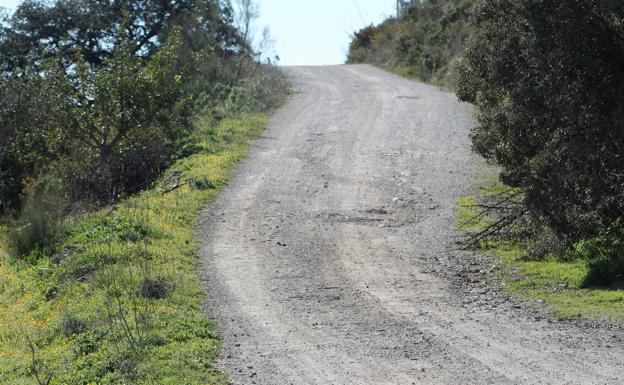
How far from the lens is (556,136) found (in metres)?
12.0

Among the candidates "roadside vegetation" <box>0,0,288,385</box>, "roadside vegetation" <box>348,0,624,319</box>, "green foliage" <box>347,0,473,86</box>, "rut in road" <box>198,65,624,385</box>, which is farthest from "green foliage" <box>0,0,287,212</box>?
"green foliage" <box>347,0,473,86</box>

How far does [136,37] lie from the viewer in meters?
35.4

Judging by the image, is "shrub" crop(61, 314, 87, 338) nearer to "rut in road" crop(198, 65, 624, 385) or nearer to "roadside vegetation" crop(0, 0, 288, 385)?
"roadside vegetation" crop(0, 0, 288, 385)

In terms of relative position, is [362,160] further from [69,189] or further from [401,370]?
[401,370]

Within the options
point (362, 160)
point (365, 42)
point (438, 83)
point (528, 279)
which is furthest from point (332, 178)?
point (365, 42)

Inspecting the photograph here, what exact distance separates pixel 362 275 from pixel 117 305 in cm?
388

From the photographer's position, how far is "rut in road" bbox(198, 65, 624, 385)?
8789 mm

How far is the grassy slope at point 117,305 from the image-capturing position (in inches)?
352

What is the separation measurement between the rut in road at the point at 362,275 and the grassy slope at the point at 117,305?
40 cm

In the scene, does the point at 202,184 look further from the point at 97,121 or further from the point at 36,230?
the point at 36,230

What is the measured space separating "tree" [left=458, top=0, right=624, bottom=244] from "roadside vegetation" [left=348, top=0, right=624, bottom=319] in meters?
0.01

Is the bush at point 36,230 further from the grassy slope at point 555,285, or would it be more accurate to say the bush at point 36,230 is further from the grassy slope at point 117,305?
the grassy slope at point 555,285

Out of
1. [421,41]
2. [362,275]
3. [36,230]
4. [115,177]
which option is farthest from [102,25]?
[362,275]

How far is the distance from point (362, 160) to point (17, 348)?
12548mm
